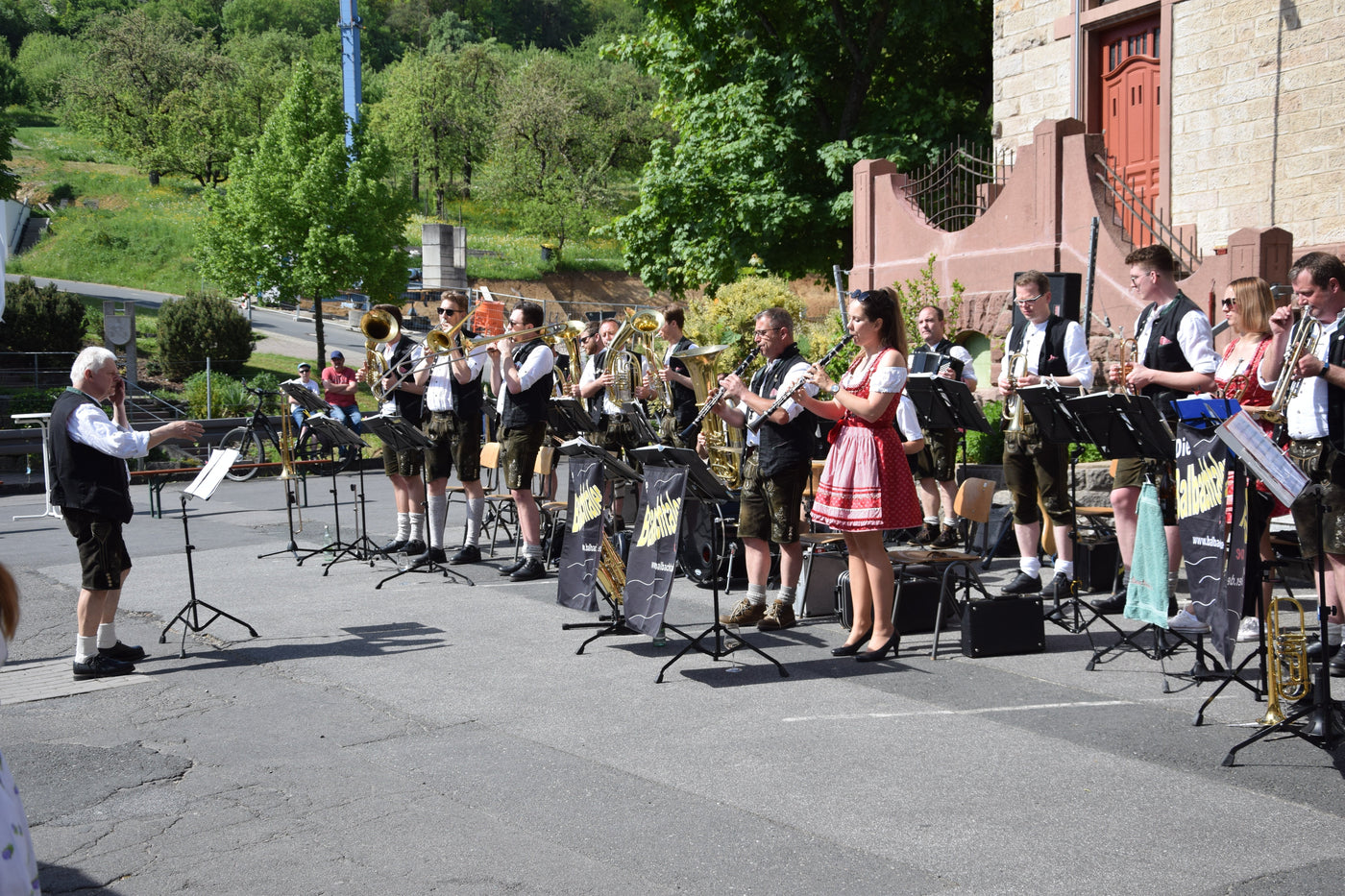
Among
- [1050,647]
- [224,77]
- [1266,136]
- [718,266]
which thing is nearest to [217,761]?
[1050,647]

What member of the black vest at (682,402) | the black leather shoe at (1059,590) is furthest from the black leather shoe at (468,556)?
the black leather shoe at (1059,590)

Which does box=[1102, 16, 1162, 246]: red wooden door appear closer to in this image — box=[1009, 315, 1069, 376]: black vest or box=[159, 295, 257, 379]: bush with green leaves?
box=[1009, 315, 1069, 376]: black vest

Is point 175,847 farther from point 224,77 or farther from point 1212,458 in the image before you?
point 224,77

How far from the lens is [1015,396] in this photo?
8.66 meters

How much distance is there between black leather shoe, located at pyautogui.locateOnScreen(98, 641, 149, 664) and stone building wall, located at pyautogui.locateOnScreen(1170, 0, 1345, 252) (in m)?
12.5

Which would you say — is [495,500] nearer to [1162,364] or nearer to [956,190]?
[1162,364]

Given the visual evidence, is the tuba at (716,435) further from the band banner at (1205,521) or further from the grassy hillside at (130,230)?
the grassy hillside at (130,230)

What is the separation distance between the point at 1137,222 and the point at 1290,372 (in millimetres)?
8471

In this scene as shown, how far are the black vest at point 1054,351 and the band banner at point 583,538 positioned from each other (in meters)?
3.32

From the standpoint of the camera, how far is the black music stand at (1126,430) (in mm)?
6801

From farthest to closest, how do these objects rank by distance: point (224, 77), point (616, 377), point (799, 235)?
point (224, 77)
point (799, 235)
point (616, 377)

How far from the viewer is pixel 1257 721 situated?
583 centimetres

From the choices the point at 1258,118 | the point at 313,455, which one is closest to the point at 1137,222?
the point at 1258,118

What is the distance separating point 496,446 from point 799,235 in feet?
43.1
